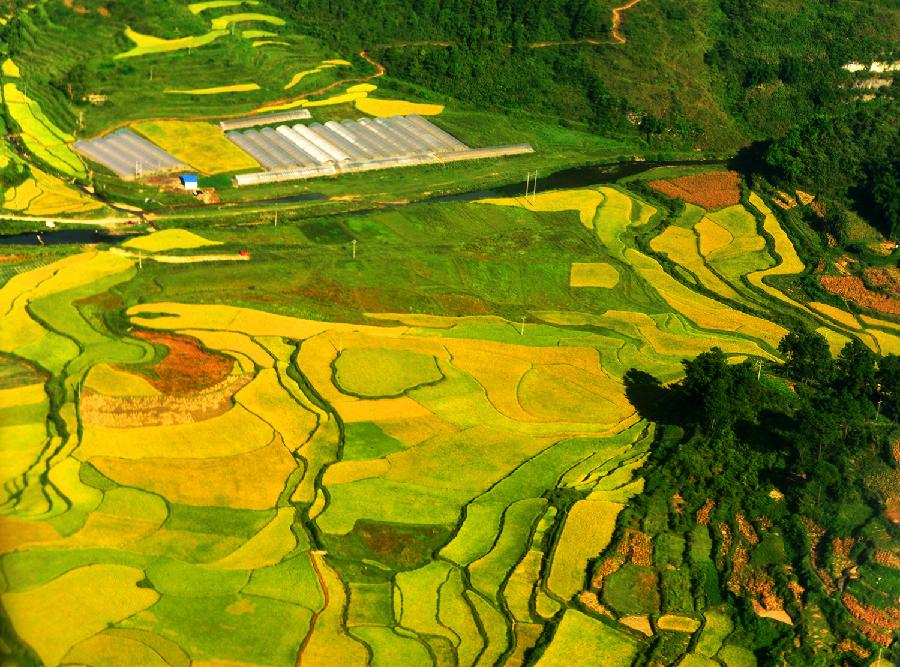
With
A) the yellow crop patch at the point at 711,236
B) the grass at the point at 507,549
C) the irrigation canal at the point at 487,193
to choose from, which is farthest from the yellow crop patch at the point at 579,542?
the irrigation canal at the point at 487,193

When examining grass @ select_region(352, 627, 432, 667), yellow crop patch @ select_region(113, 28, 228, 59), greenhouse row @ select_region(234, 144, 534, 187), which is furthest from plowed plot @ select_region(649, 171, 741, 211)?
grass @ select_region(352, 627, 432, 667)

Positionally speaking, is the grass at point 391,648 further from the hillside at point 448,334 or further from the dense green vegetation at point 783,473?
the dense green vegetation at point 783,473

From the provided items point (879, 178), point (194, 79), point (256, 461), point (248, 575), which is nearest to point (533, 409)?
point (256, 461)

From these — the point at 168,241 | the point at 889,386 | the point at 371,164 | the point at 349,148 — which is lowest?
the point at 889,386

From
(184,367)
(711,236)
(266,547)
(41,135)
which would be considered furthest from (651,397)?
(41,135)

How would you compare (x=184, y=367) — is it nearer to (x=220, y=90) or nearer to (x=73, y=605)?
(x=73, y=605)

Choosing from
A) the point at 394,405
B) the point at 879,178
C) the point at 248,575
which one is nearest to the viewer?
the point at 248,575

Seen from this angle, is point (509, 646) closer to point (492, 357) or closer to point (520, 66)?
point (492, 357)
